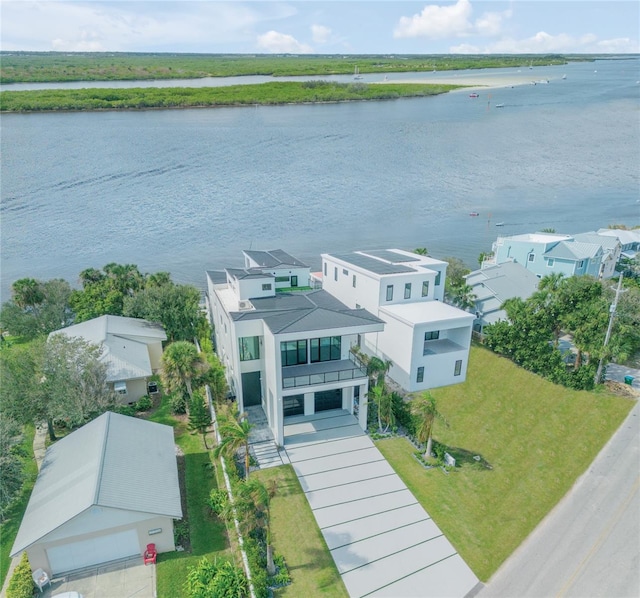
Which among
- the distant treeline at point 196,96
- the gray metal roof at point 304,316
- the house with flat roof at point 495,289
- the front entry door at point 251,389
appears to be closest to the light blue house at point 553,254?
the house with flat roof at point 495,289

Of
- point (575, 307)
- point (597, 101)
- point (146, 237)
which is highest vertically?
point (597, 101)

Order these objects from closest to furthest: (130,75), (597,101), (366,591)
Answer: (366,591)
(597,101)
(130,75)

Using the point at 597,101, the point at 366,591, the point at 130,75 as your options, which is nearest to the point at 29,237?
the point at 366,591

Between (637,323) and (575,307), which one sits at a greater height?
(575,307)

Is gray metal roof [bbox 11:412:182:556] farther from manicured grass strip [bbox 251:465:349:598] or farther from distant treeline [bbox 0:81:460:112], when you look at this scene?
distant treeline [bbox 0:81:460:112]

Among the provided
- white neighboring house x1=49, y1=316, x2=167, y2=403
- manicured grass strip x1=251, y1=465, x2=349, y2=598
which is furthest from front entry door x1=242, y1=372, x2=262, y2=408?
white neighboring house x1=49, y1=316, x2=167, y2=403

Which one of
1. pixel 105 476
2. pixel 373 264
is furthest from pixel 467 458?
pixel 105 476

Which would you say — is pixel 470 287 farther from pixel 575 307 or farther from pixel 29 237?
pixel 29 237

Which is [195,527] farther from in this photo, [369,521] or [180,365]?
[180,365]
